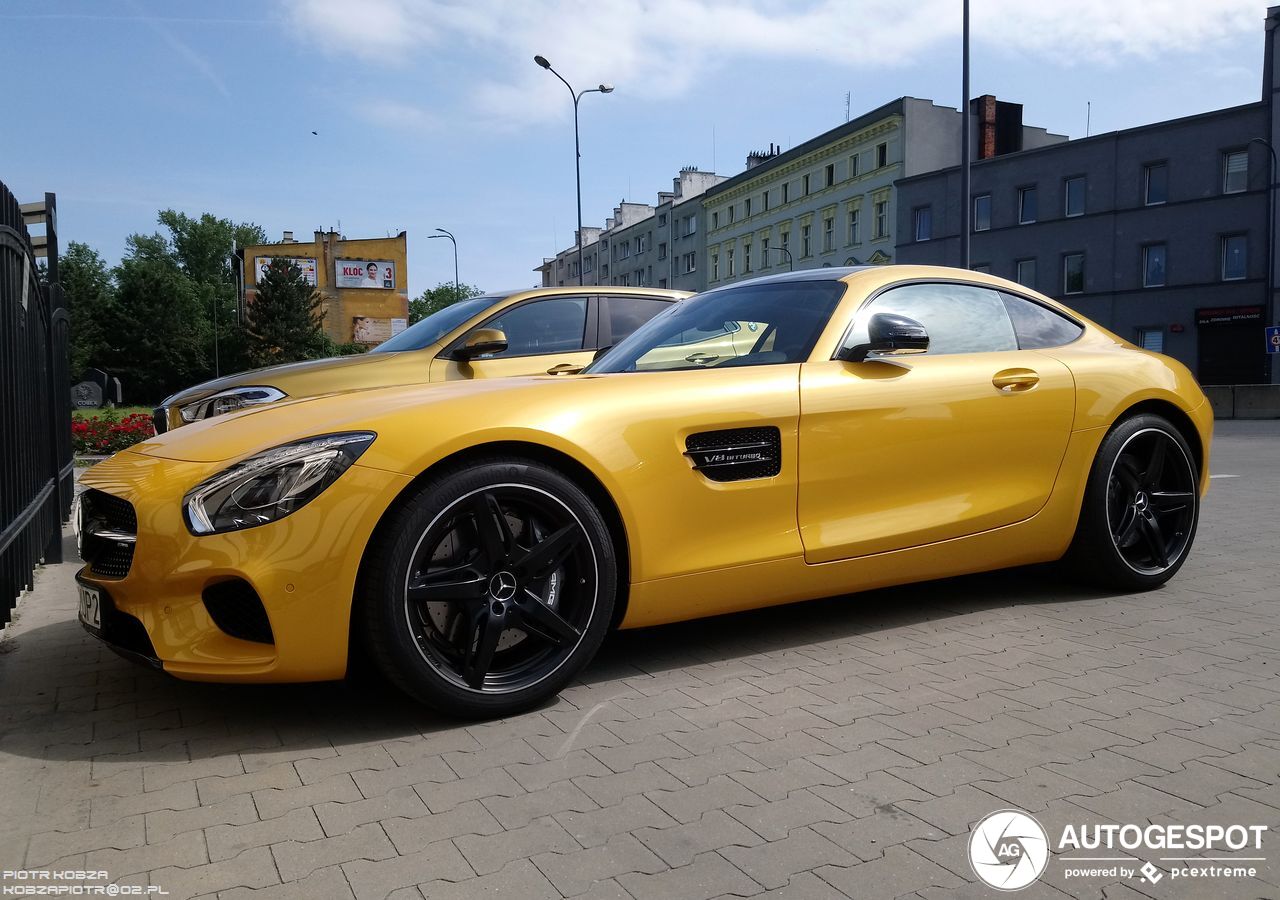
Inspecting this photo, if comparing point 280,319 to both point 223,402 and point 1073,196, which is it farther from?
point 223,402

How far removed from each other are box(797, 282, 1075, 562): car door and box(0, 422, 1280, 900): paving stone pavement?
48cm

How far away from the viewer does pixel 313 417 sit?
3.12 meters

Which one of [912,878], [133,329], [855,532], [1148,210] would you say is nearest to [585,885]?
[912,878]

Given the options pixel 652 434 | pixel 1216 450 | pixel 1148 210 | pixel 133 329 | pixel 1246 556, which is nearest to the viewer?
pixel 652 434

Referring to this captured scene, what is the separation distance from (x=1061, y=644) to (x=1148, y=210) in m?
39.0

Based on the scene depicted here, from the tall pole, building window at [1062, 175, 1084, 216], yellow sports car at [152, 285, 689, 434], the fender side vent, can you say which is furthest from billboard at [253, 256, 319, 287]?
the fender side vent

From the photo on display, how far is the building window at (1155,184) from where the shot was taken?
3712 centimetres

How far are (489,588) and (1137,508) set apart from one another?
10.3 feet

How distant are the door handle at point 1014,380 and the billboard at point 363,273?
89048mm

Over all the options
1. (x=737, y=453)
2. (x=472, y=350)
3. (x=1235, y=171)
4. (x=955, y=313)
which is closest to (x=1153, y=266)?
(x=1235, y=171)

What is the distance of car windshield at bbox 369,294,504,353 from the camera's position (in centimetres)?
675

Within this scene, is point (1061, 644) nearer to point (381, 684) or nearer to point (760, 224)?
point (381, 684)

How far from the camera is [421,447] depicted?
2.97m
